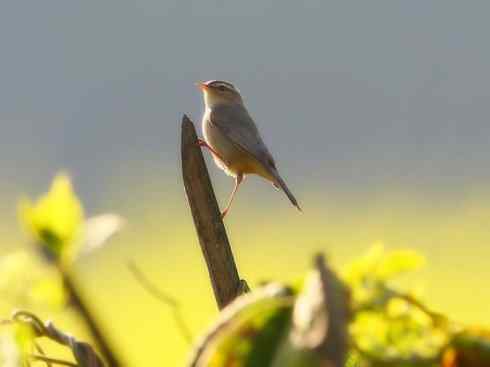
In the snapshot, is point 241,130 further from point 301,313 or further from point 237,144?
point 301,313

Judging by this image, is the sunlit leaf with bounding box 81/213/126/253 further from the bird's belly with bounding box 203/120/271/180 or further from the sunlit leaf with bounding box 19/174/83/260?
the bird's belly with bounding box 203/120/271/180

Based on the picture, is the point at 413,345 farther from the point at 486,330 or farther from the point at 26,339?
the point at 26,339

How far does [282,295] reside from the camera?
0.49 metres

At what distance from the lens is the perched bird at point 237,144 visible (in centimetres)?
750

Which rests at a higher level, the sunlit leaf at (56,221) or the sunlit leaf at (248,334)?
the sunlit leaf at (56,221)

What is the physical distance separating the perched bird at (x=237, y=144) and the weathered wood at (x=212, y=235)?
5807 mm

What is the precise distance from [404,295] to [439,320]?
0.07 feet

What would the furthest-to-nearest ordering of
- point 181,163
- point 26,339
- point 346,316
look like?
point 181,163, point 26,339, point 346,316

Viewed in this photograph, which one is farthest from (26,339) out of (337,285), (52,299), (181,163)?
(181,163)

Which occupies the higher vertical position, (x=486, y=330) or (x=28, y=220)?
(x=28, y=220)

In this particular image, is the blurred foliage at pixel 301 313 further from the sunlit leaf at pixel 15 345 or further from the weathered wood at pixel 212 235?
the weathered wood at pixel 212 235

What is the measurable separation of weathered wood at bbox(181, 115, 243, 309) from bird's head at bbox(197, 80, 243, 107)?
7.95 meters

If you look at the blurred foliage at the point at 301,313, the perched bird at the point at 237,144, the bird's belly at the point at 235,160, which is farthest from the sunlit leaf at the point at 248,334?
the bird's belly at the point at 235,160

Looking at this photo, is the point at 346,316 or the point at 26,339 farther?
the point at 26,339
